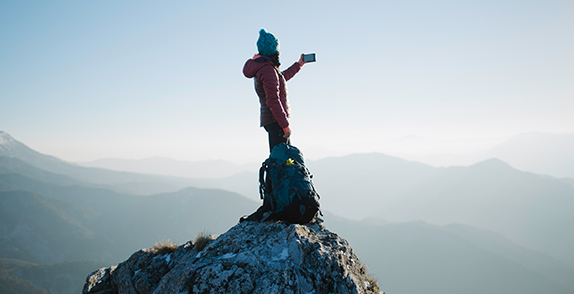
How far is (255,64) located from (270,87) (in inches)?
28.8

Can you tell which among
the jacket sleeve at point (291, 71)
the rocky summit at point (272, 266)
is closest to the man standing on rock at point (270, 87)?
the jacket sleeve at point (291, 71)

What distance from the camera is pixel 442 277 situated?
579ft

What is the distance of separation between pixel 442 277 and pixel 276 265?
216m

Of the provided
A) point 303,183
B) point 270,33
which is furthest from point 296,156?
point 270,33

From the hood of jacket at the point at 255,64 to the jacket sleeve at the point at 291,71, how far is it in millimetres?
1117

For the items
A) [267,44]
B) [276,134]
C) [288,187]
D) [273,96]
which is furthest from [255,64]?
[288,187]

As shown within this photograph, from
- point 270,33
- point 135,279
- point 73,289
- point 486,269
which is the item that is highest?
point 270,33

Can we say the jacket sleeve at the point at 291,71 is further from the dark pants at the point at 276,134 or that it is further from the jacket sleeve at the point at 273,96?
the dark pants at the point at 276,134

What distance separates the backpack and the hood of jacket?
184 cm

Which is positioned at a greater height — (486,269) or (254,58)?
(254,58)

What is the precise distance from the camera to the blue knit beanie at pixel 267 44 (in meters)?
6.64

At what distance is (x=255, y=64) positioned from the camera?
639 centimetres

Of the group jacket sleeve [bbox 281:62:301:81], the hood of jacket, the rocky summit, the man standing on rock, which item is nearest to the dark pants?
the man standing on rock

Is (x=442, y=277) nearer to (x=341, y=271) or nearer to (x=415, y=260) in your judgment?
(x=415, y=260)
